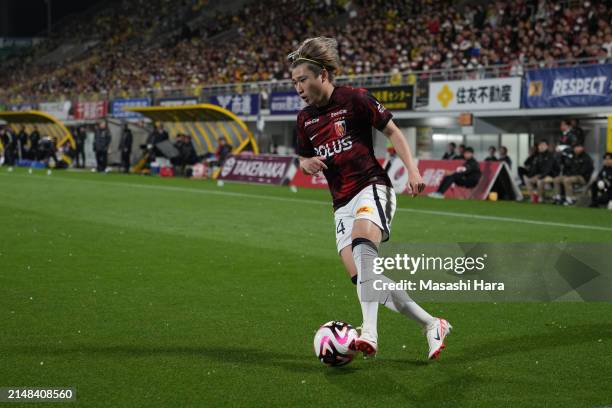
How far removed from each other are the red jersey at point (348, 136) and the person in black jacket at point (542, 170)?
16419mm

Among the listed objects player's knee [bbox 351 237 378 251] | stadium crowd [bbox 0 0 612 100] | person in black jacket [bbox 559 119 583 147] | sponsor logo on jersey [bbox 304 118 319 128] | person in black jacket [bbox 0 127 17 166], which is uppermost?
stadium crowd [bbox 0 0 612 100]

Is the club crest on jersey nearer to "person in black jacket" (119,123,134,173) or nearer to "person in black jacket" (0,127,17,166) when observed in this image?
"person in black jacket" (119,123,134,173)

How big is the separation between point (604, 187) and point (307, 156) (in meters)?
15.6

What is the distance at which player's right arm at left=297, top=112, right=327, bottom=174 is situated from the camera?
5488 mm

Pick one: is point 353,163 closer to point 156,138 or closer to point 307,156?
point 307,156

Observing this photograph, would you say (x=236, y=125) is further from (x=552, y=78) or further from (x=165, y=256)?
(x=165, y=256)

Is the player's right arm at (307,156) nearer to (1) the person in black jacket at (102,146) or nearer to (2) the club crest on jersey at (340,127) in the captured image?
(2) the club crest on jersey at (340,127)

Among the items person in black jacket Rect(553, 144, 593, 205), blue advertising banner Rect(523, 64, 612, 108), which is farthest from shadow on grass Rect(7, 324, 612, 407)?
blue advertising banner Rect(523, 64, 612, 108)

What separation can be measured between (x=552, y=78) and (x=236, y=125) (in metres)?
13.0

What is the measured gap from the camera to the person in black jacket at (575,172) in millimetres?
20219

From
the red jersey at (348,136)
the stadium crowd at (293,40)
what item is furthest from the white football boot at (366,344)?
the stadium crowd at (293,40)

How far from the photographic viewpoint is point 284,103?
110 ft

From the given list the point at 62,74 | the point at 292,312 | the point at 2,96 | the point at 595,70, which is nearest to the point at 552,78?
the point at 595,70

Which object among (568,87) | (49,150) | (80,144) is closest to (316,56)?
(568,87)
